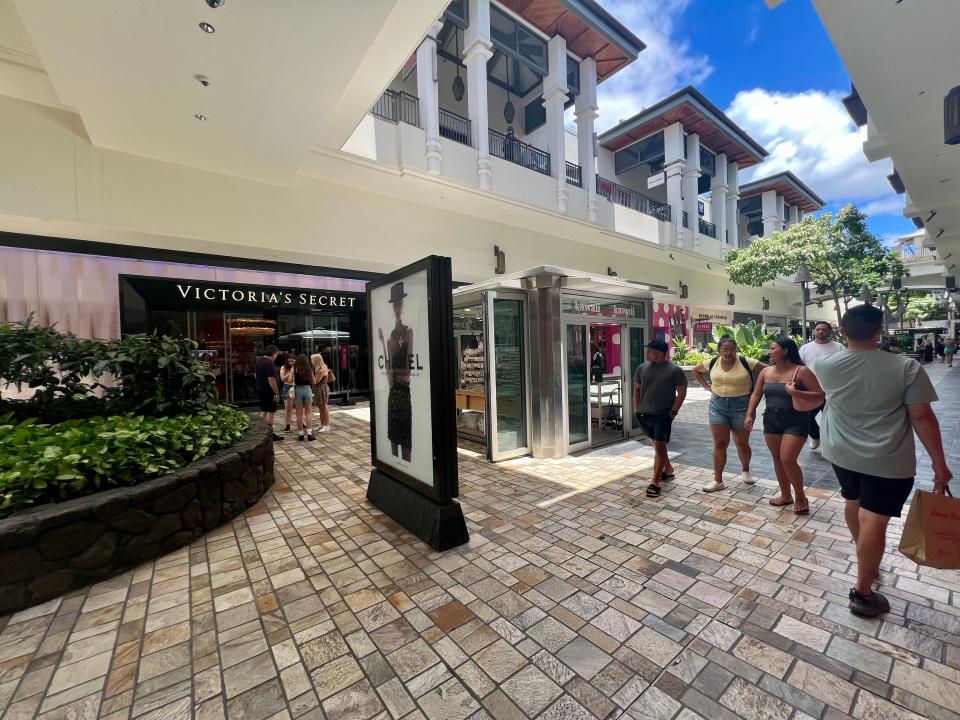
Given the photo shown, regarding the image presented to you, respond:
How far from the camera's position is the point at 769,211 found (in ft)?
82.2

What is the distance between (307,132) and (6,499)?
6.46m

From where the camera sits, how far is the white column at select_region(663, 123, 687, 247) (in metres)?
18.0

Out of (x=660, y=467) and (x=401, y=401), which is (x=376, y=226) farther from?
(x=660, y=467)

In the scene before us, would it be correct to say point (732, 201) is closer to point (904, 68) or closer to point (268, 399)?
point (904, 68)

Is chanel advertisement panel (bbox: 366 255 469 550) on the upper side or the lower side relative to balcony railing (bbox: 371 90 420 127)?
lower

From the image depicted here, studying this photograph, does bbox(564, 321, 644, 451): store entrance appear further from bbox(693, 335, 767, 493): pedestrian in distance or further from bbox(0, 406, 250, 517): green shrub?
bbox(0, 406, 250, 517): green shrub

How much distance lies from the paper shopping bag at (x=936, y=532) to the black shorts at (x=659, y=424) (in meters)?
2.29

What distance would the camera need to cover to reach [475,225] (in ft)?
41.2

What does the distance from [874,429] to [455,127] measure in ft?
38.6

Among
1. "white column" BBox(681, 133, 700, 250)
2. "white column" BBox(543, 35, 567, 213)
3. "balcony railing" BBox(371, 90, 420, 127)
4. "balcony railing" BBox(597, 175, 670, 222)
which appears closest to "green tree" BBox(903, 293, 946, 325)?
"white column" BBox(681, 133, 700, 250)

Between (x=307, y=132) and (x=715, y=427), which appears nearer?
(x=715, y=427)

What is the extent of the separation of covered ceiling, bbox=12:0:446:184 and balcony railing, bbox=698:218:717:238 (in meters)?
18.4

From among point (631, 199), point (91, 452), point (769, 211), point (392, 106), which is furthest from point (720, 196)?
point (91, 452)

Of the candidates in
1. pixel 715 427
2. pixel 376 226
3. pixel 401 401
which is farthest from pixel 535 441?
pixel 376 226
